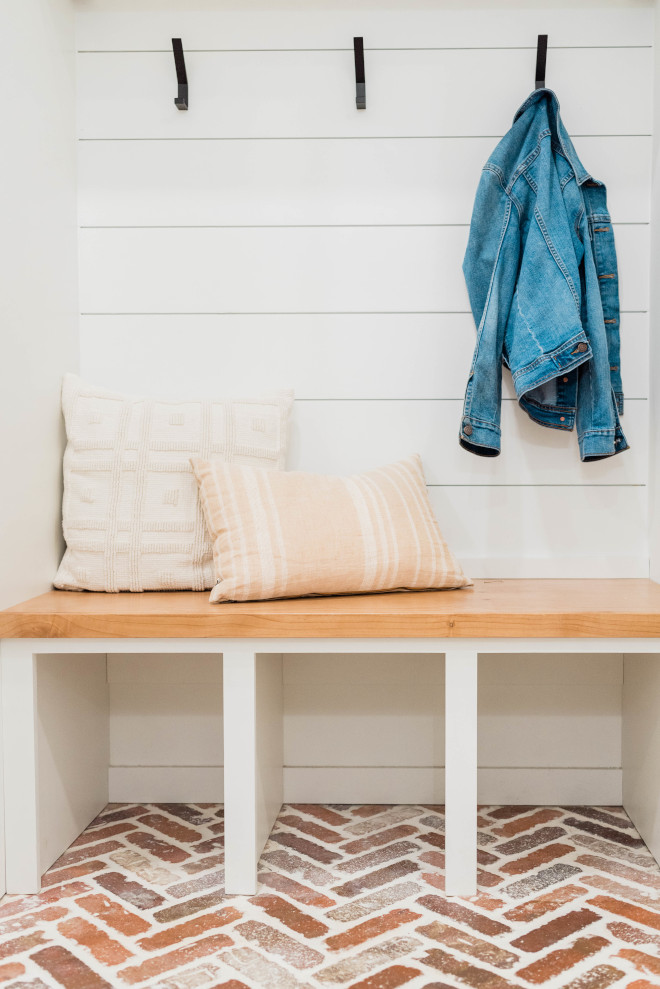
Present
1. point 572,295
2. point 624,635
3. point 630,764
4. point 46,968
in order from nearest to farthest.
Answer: point 46,968, point 624,635, point 572,295, point 630,764

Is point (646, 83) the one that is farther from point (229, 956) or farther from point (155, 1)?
point (229, 956)

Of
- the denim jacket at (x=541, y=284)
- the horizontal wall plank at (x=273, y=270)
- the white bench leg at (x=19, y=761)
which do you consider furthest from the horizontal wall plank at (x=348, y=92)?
the white bench leg at (x=19, y=761)

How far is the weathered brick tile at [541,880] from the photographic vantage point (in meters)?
1.53

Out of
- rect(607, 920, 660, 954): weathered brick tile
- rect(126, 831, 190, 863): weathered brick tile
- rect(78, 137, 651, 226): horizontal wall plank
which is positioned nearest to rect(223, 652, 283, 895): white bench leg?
rect(126, 831, 190, 863): weathered brick tile

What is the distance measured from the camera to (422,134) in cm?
197

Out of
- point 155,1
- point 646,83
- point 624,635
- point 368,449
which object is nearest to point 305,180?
point 155,1

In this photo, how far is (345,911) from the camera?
4.79ft

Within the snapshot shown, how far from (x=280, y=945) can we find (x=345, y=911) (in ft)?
0.52

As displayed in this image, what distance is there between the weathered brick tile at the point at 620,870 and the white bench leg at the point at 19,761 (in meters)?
1.12

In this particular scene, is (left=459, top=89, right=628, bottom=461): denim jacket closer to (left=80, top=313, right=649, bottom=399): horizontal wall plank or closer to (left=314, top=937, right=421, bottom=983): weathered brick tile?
(left=80, top=313, right=649, bottom=399): horizontal wall plank

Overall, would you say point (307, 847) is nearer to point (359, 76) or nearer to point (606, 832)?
point (606, 832)

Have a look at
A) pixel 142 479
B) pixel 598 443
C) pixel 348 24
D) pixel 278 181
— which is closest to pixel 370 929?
pixel 142 479

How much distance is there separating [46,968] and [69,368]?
1.28 m

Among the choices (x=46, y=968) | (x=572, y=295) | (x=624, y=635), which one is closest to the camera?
(x=46, y=968)
